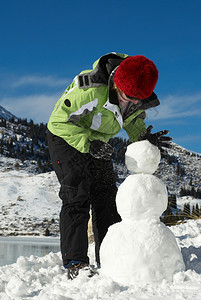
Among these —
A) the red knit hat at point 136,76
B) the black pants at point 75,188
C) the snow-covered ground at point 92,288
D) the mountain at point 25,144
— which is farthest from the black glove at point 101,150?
the mountain at point 25,144

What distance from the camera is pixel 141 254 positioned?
2.20 meters

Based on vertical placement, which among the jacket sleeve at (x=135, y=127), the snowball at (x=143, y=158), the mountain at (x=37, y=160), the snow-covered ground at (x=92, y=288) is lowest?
the snow-covered ground at (x=92, y=288)

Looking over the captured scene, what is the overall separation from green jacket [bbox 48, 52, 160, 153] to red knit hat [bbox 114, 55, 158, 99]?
0.14m

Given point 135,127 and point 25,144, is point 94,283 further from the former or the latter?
point 25,144

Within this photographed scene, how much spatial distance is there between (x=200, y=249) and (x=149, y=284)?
1.11 meters

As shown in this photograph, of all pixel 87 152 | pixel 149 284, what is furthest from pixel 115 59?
pixel 149 284

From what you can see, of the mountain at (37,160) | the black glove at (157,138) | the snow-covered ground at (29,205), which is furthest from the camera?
the mountain at (37,160)

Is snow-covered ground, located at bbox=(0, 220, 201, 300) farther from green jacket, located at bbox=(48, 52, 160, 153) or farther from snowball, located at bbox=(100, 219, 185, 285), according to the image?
green jacket, located at bbox=(48, 52, 160, 153)

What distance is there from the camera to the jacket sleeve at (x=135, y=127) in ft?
10.2

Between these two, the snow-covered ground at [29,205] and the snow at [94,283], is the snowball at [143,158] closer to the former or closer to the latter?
the snow at [94,283]

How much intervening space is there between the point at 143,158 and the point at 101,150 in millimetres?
311

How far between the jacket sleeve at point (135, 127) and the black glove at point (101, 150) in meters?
0.61

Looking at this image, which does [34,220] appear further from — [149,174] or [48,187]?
[149,174]

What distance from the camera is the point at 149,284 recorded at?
2.11 m
